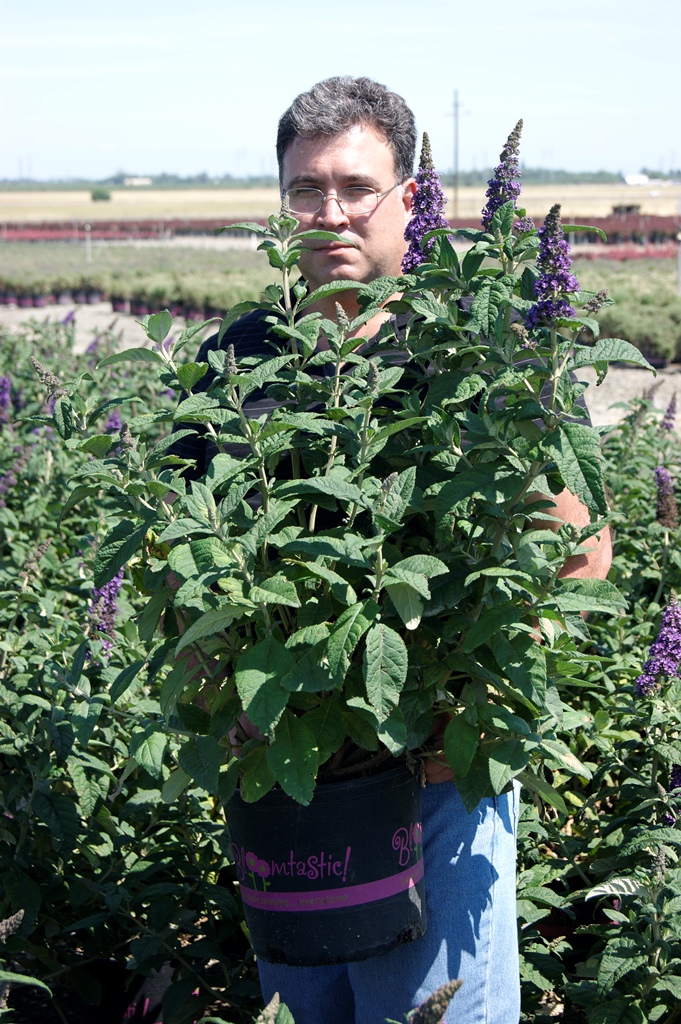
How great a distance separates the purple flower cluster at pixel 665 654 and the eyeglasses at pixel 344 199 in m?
0.97

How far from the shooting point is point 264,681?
4.96 ft

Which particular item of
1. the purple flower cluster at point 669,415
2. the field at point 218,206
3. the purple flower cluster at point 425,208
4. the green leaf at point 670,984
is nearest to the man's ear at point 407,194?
the purple flower cluster at point 425,208

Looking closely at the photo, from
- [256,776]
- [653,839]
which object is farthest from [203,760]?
[653,839]

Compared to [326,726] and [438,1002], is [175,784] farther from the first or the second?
[438,1002]

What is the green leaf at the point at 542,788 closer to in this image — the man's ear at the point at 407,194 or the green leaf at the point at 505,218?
the green leaf at the point at 505,218

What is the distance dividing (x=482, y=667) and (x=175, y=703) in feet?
1.53

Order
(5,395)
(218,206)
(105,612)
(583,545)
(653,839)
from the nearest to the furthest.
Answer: (583,545) < (653,839) < (105,612) < (5,395) < (218,206)

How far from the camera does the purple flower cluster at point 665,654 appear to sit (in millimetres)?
2170

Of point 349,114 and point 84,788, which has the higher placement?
point 349,114

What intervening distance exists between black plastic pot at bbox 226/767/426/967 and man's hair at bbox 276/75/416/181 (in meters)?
1.24

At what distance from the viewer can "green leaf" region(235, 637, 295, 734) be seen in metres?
1.49

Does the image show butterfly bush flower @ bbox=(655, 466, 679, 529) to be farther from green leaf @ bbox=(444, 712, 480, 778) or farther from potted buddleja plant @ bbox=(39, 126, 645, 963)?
green leaf @ bbox=(444, 712, 480, 778)

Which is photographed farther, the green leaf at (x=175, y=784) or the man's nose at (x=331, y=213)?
the man's nose at (x=331, y=213)

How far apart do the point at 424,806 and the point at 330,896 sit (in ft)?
1.04
